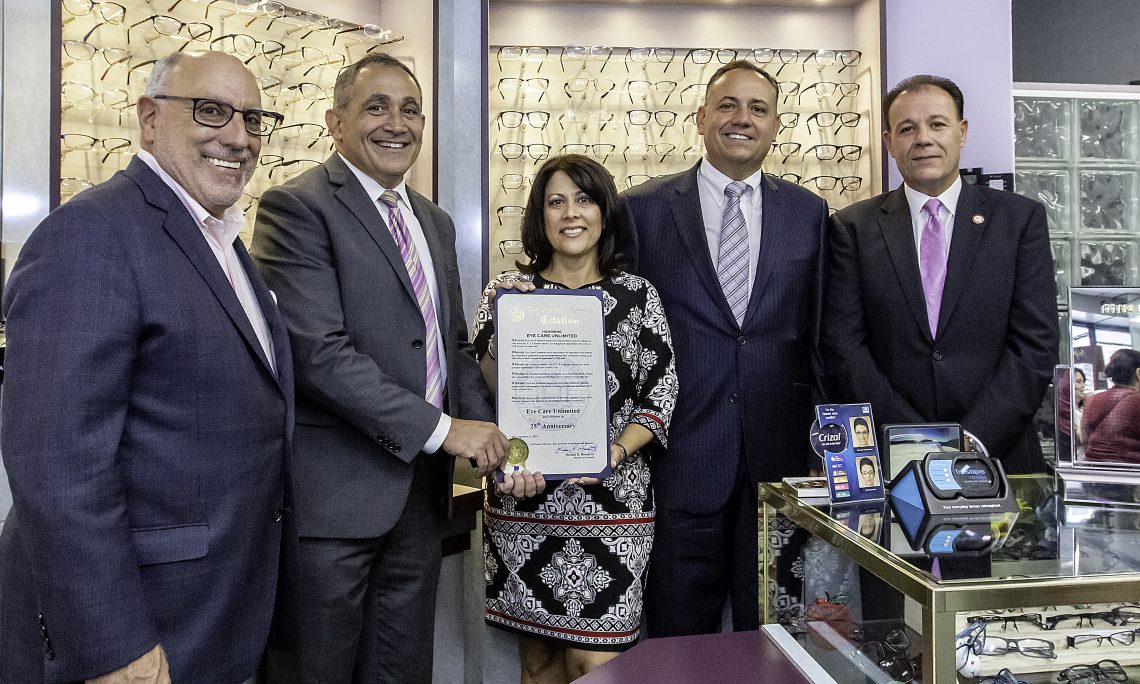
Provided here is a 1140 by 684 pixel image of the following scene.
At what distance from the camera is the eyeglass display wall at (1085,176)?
5.62 m

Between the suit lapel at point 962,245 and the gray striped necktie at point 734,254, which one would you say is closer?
the suit lapel at point 962,245

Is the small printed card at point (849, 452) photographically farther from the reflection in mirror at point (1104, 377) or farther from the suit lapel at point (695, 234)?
the suit lapel at point (695, 234)

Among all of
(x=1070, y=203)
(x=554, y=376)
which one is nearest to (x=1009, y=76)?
(x=1070, y=203)

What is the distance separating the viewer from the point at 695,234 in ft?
9.72

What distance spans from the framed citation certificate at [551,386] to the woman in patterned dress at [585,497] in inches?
4.1

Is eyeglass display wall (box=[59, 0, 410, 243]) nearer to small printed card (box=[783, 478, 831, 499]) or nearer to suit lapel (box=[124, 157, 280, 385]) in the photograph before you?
suit lapel (box=[124, 157, 280, 385])

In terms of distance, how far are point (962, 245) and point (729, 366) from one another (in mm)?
806

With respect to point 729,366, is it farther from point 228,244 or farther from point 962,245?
point 228,244

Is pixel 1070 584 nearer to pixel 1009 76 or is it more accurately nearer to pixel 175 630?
pixel 175 630

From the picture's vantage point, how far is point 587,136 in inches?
195

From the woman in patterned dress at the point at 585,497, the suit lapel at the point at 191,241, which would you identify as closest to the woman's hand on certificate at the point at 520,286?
the woman in patterned dress at the point at 585,497

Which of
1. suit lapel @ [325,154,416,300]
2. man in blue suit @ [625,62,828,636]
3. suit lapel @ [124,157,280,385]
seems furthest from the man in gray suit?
man in blue suit @ [625,62,828,636]

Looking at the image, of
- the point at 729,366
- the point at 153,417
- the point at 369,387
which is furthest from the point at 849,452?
the point at 153,417

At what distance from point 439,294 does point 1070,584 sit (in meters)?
1.81
